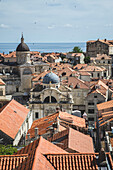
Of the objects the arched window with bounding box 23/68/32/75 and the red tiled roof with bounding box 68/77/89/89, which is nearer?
the red tiled roof with bounding box 68/77/89/89

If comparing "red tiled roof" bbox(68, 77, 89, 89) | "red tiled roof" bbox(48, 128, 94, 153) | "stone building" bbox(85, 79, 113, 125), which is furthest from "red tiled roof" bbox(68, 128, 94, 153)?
A: "red tiled roof" bbox(68, 77, 89, 89)

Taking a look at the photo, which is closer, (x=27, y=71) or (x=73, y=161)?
(x=73, y=161)

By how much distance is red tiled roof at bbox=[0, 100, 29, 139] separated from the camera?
97.8ft

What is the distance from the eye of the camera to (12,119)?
3378 cm

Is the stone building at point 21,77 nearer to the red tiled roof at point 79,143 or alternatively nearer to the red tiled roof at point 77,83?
the red tiled roof at point 77,83

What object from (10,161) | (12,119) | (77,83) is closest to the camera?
(10,161)

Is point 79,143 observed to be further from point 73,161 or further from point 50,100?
point 50,100

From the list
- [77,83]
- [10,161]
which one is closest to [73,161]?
[10,161]

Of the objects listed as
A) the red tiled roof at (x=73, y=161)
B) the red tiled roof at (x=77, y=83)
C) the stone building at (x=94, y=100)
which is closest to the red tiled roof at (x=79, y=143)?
the red tiled roof at (x=73, y=161)

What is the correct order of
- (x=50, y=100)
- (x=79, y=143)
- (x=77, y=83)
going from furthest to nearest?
(x=77, y=83) → (x=50, y=100) → (x=79, y=143)

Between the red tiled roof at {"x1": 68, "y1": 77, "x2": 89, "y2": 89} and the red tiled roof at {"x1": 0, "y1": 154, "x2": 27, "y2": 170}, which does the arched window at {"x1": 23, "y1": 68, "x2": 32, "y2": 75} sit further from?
the red tiled roof at {"x1": 0, "y1": 154, "x2": 27, "y2": 170}

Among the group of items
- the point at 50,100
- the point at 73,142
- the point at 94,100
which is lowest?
the point at 94,100

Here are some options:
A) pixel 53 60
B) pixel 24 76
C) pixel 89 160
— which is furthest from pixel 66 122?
pixel 53 60

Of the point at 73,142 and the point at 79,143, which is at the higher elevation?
the point at 73,142
